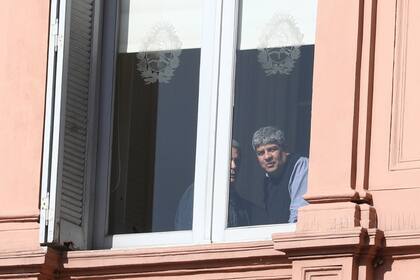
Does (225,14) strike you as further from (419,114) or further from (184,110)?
(419,114)

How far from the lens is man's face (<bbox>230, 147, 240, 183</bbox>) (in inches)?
528

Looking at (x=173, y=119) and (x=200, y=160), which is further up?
(x=173, y=119)

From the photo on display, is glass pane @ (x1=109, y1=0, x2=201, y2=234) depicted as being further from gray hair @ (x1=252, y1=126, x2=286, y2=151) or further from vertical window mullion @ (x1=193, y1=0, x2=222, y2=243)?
gray hair @ (x1=252, y1=126, x2=286, y2=151)

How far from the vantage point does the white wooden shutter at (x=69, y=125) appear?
13.3 metres

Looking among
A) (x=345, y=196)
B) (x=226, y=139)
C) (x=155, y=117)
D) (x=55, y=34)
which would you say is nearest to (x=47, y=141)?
(x=55, y=34)

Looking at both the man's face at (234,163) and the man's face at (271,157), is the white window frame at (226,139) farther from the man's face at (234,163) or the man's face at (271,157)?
the man's face at (271,157)

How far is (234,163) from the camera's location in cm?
1342

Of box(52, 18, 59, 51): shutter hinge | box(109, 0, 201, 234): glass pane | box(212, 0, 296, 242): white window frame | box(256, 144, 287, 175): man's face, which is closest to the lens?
box(212, 0, 296, 242): white window frame

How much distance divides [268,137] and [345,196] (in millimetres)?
812

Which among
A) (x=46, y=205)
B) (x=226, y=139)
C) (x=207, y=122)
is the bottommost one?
(x=46, y=205)

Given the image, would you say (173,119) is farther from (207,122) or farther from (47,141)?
(47,141)

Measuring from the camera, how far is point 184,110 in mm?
13664

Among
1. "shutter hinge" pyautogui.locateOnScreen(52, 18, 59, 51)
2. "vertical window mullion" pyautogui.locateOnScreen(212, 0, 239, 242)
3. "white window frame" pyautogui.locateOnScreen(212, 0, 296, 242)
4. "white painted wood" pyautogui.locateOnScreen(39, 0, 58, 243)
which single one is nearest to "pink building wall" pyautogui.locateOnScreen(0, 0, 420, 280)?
"white painted wood" pyautogui.locateOnScreen(39, 0, 58, 243)

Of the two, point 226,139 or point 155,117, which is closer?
point 226,139
